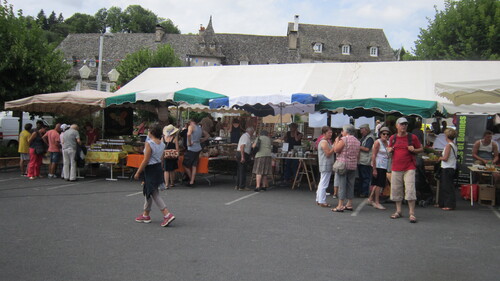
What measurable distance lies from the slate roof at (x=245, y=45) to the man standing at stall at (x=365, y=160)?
4650 centimetres

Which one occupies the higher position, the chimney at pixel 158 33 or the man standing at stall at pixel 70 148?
the chimney at pixel 158 33

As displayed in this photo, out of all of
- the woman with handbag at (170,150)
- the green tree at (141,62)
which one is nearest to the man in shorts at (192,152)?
the woman with handbag at (170,150)

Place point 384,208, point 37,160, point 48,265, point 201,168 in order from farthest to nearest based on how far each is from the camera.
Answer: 1. point 37,160
2. point 201,168
3. point 384,208
4. point 48,265

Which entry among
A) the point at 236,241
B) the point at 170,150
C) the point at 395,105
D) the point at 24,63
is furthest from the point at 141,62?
the point at 236,241

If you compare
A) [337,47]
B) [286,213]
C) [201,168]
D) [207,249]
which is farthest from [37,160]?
[337,47]

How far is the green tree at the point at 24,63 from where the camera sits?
1656cm

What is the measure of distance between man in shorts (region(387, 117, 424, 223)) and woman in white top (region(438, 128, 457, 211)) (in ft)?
5.13

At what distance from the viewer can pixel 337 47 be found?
195 ft

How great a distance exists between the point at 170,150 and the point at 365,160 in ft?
15.6

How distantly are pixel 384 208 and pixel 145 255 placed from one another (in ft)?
18.3

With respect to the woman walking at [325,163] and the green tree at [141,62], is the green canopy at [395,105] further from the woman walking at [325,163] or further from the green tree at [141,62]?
the green tree at [141,62]

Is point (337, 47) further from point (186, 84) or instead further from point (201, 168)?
point (201, 168)

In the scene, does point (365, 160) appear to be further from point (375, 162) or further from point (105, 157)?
point (105, 157)

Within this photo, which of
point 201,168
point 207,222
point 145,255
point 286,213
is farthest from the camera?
point 201,168
